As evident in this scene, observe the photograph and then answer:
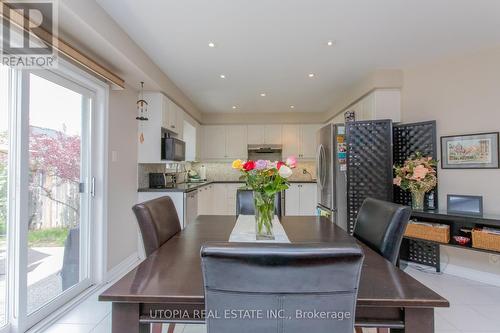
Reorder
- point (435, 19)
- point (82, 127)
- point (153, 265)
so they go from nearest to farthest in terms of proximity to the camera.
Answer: point (153, 265)
point (435, 19)
point (82, 127)

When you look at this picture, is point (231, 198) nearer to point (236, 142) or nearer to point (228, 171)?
point (228, 171)

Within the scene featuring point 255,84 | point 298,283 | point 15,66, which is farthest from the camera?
point 255,84

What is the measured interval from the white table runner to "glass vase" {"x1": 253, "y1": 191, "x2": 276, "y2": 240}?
4 centimetres

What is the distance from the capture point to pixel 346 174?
333 cm

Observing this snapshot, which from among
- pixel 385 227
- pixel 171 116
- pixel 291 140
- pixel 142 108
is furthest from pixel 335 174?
pixel 142 108

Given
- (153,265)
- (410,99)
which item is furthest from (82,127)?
(410,99)

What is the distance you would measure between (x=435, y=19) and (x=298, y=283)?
2.63m

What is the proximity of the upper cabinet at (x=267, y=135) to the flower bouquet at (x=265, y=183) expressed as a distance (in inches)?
173

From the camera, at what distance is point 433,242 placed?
270 centimetres

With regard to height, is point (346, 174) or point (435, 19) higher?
point (435, 19)

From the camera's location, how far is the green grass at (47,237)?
190cm

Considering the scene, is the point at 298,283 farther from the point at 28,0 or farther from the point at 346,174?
the point at 346,174

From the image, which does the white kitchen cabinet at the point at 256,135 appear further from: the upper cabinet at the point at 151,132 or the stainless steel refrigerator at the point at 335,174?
the upper cabinet at the point at 151,132

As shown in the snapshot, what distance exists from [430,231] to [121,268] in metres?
3.31
